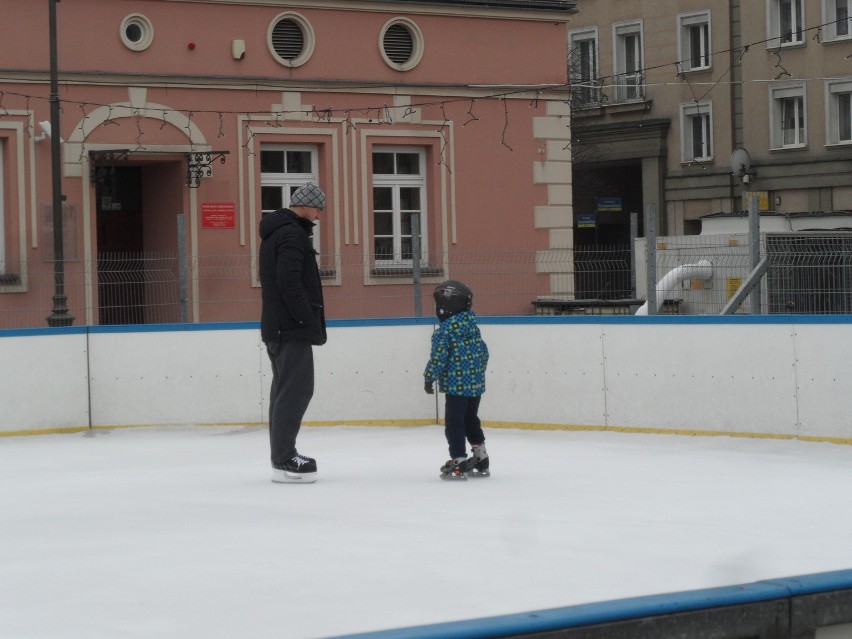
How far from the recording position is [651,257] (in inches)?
549

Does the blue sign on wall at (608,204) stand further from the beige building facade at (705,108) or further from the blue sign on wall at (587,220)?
the blue sign on wall at (587,220)

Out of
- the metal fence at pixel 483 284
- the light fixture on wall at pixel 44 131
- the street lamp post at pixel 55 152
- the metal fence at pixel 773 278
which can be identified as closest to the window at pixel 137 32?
the light fixture on wall at pixel 44 131

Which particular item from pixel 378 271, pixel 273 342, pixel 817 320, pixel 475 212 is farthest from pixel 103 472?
pixel 475 212

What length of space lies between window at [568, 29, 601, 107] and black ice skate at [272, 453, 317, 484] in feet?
110

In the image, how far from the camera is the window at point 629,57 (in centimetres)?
4191

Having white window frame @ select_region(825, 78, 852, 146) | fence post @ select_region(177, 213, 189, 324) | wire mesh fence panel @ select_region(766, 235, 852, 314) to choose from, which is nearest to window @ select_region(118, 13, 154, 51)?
fence post @ select_region(177, 213, 189, 324)

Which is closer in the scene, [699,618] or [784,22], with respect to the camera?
[699,618]

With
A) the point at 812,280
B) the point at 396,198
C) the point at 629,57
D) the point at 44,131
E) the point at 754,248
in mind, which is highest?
the point at 629,57

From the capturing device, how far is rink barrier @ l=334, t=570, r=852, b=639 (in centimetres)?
460

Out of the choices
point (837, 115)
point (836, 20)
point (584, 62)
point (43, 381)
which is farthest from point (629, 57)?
point (43, 381)

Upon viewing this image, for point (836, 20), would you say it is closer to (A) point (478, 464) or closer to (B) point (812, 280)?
(B) point (812, 280)

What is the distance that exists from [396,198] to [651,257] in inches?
355

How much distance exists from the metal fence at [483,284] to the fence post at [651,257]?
0.16 meters

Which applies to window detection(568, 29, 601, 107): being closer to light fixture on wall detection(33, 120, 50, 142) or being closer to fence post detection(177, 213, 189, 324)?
light fixture on wall detection(33, 120, 50, 142)
